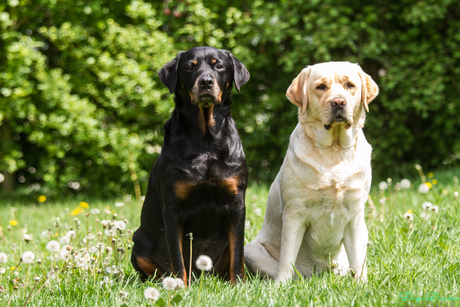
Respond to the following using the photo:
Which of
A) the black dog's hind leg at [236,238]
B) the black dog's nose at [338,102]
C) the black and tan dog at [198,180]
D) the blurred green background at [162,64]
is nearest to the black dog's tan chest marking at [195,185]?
the black and tan dog at [198,180]

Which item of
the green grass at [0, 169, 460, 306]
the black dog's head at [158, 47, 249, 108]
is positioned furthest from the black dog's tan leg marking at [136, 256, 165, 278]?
the black dog's head at [158, 47, 249, 108]

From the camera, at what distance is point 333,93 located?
9.48 ft

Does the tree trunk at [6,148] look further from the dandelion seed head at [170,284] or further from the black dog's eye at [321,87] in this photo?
the dandelion seed head at [170,284]

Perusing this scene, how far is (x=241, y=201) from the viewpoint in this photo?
3.10 m

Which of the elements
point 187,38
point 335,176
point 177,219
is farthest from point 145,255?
point 187,38

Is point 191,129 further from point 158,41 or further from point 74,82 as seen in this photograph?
point 74,82

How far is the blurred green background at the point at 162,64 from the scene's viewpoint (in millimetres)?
6902

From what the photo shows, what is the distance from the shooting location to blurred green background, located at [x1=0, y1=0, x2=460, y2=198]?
22.6 ft

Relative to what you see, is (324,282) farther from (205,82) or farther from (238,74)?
(238,74)

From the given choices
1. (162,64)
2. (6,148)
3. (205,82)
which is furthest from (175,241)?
(6,148)

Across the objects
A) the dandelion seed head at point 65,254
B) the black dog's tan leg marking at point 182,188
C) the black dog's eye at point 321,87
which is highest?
the black dog's eye at point 321,87

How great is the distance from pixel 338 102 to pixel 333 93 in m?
0.09

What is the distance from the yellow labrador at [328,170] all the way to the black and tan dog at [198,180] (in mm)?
358

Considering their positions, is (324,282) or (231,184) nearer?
(324,282)
